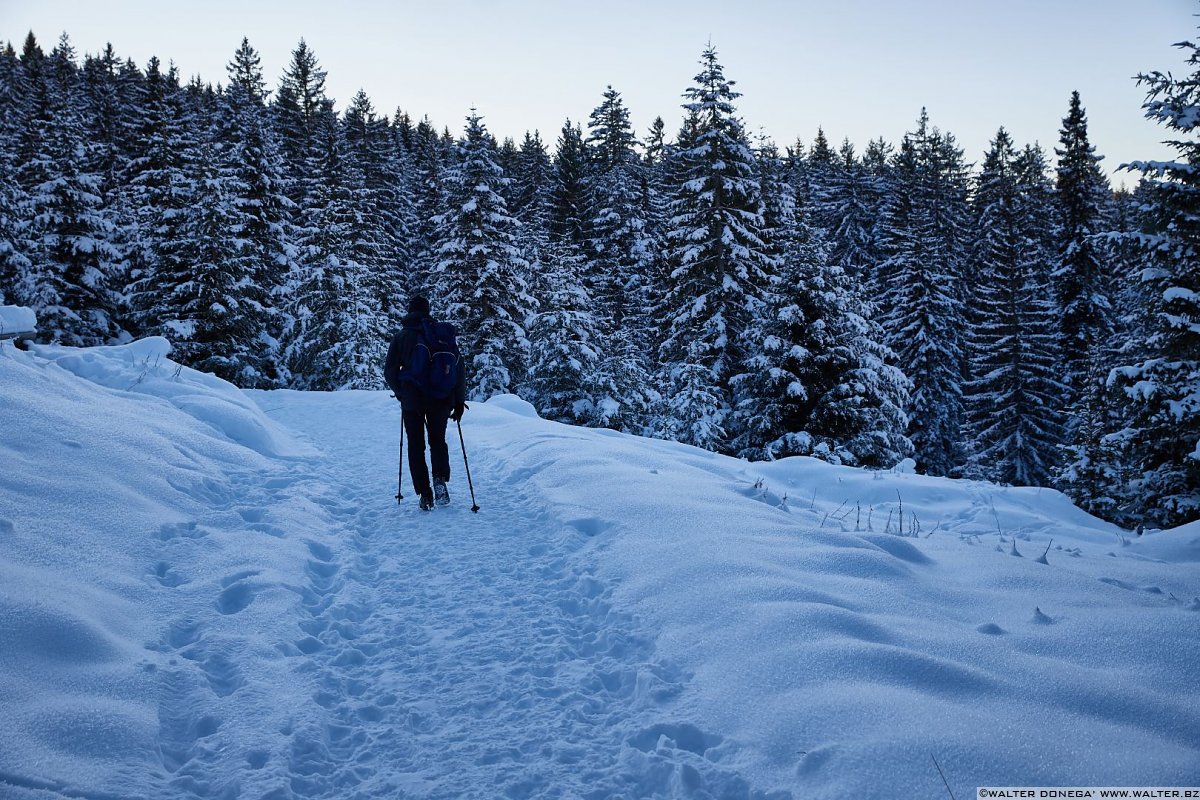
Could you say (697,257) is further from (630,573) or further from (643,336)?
(630,573)

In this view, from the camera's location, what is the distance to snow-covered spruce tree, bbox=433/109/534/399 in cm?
2777

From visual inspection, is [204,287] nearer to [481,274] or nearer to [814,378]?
[481,274]

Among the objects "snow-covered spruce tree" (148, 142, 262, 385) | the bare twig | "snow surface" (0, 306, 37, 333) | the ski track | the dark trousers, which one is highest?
"snow-covered spruce tree" (148, 142, 262, 385)

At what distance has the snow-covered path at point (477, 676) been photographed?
2877 mm

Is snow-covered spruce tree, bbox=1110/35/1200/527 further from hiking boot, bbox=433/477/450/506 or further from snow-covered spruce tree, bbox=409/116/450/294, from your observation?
snow-covered spruce tree, bbox=409/116/450/294

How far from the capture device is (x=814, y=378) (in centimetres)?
1788

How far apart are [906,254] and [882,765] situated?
36091 millimetres

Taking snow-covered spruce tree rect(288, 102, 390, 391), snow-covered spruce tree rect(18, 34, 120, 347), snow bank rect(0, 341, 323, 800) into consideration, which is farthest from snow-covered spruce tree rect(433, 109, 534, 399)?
snow bank rect(0, 341, 323, 800)

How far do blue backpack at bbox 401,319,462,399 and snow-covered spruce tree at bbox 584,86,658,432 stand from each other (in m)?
14.2

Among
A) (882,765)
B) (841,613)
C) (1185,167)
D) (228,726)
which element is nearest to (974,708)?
(882,765)

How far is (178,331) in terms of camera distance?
22141mm

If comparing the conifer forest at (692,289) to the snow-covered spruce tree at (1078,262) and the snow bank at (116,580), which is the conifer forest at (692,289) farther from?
the snow bank at (116,580)

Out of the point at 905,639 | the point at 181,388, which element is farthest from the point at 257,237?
the point at 905,639

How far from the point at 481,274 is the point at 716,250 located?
10.4 meters
